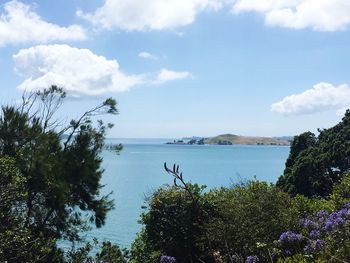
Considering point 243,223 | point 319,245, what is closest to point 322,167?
point 243,223

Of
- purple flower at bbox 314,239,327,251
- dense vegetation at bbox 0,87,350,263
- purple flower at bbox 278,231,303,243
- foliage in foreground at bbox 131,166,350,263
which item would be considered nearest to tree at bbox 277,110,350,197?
dense vegetation at bbox 0,87,350,263

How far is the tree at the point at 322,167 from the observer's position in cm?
2634

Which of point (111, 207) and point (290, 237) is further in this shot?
point (111, 207)

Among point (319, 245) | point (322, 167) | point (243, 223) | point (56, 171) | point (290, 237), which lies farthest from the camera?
point (322, 167)

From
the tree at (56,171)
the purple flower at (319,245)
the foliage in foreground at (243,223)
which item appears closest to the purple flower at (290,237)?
the foliage in foreground at (243,223)

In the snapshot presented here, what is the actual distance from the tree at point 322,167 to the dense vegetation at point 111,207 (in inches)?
462

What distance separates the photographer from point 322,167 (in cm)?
2695

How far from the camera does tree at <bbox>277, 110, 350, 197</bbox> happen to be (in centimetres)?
2634

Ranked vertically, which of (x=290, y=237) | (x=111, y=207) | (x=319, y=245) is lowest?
(x=111, y=207)

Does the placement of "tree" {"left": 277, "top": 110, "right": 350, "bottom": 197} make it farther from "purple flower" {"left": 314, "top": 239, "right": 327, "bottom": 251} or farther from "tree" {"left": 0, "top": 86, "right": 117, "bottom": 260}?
"purple flower" {"left": 314, "top": 239, "right": 327, "bottom": 251}

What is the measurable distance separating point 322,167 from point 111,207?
14792 millimetres

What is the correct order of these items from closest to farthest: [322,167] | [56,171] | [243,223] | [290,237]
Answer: [290,237], [243,223], [56,171], [322,167]

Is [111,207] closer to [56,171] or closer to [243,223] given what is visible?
[56,171]

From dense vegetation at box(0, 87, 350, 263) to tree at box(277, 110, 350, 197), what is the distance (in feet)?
38.5
